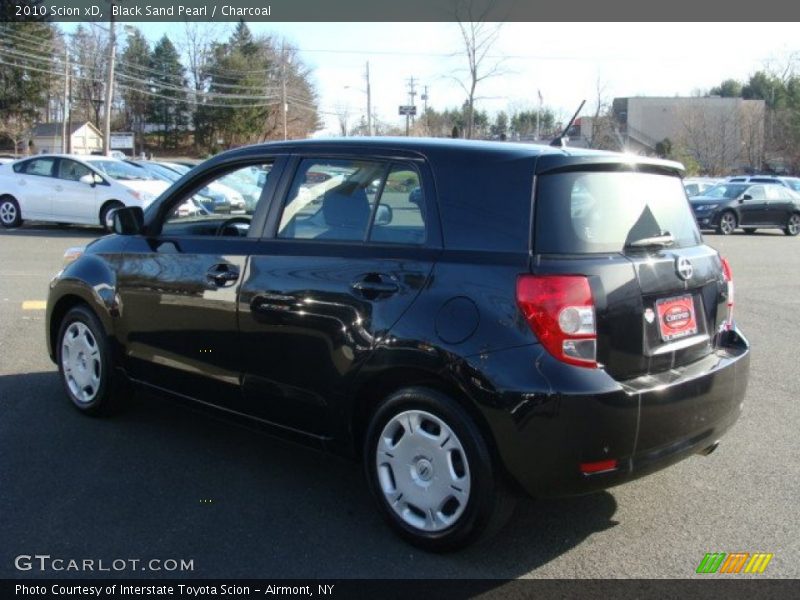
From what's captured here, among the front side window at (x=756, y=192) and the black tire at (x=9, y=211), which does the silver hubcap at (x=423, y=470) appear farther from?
the front side window at (x=756, y=192)

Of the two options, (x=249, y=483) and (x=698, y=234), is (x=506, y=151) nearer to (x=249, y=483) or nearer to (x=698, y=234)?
(x=698, y=234)

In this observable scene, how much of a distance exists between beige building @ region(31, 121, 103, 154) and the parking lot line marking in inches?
2854

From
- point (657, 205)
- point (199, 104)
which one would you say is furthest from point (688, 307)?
point (199, 104)

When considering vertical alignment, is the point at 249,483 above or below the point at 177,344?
below

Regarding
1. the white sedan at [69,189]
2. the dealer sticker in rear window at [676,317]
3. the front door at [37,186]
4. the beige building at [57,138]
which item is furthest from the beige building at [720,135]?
the dealer sticker in rear window at [676,317]

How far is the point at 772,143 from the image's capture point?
215 ft

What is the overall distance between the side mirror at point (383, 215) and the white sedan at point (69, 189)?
13.6 metres

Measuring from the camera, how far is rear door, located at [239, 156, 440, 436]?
341 cm

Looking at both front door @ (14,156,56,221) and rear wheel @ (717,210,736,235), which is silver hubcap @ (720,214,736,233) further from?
front door @ (14,156,56,221)

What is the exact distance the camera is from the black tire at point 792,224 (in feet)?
77.1

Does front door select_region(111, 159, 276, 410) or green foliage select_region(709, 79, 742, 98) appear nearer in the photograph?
front door select_region(111, 159, 276, 410)

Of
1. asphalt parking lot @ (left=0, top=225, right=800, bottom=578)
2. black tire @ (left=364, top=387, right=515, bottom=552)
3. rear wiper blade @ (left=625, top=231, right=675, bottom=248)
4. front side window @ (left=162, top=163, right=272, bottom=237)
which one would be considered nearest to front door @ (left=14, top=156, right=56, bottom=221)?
asphalt parking lot @ (left=0, top=225, right=800, bottom=578)

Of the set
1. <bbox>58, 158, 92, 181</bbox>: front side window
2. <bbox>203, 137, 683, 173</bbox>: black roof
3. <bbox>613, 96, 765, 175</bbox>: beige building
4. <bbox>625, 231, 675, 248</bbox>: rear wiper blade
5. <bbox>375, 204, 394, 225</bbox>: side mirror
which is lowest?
<bbox>625, 231, 675, 248</bbox>: rear wiper blade

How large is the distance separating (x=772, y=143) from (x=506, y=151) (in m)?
70.8
